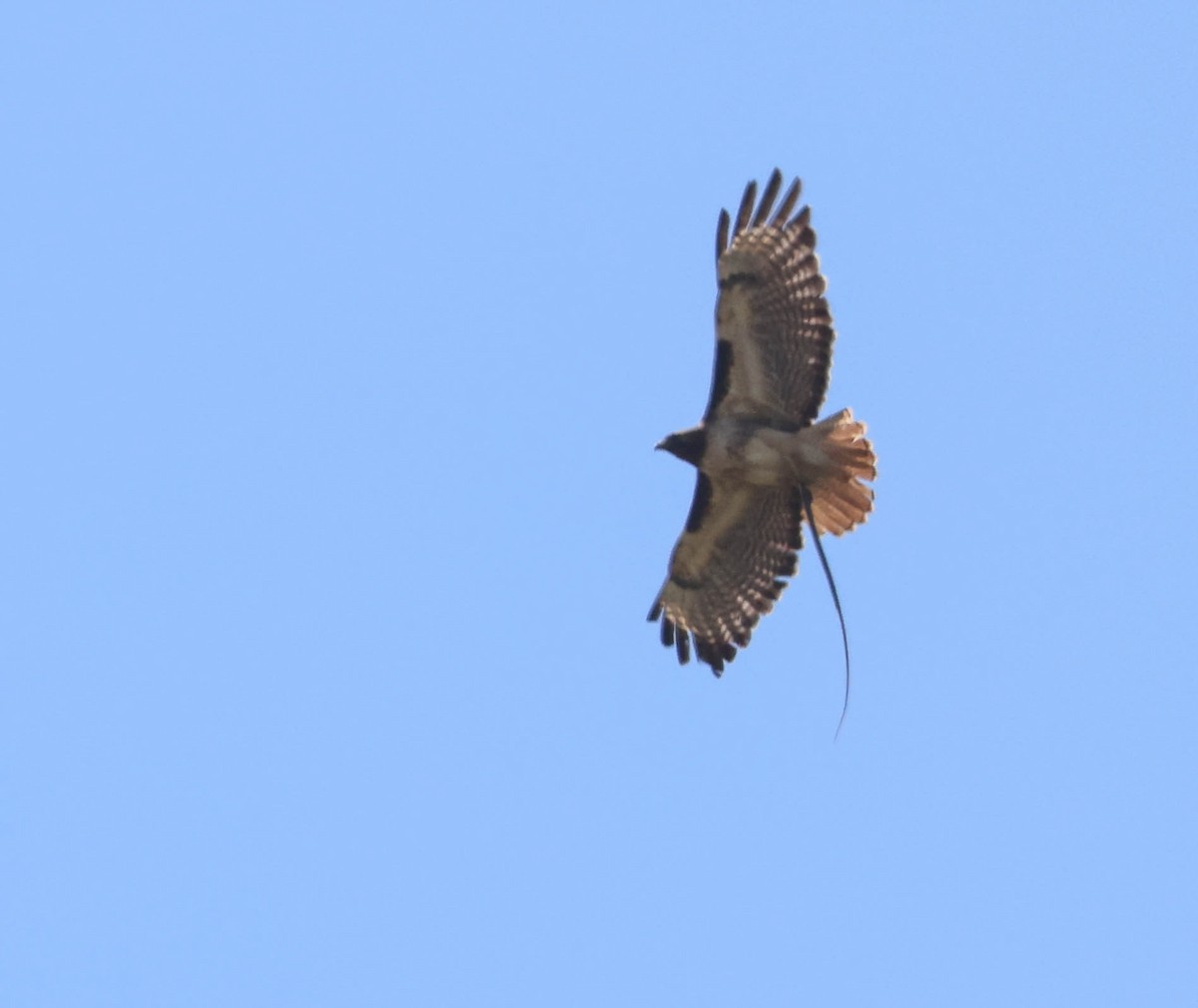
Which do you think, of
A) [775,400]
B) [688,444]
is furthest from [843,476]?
[688,444]

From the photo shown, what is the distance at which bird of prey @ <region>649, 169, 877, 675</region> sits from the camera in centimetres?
1318

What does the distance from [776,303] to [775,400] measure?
59 centimetres

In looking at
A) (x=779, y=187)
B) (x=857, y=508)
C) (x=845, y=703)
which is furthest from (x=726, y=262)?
(x=845, y=703)

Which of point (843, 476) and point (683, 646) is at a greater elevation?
point (843, 476)

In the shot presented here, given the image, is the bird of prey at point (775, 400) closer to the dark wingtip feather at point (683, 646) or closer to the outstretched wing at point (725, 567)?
the outstretched wing at point (725, 567)

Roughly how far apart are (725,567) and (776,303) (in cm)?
184

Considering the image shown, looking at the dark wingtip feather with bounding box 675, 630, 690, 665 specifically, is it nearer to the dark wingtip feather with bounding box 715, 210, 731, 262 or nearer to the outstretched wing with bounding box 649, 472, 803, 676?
the outstretched wing with bounding box 649, 472, 803, 676

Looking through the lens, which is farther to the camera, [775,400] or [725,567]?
[725,567]

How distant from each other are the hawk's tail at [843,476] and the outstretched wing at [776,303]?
0.68 feet

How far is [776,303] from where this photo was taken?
1318cm

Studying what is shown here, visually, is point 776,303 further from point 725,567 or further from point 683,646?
point 683,646

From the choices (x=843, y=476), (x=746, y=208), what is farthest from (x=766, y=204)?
(x=843, y=476)

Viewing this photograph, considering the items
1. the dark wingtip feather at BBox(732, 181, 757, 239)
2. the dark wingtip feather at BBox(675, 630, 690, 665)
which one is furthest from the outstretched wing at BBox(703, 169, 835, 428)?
the dark wingtip feather at BBox(675, 630, 690, 665)

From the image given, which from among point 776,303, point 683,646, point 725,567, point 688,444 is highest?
point 776,303
